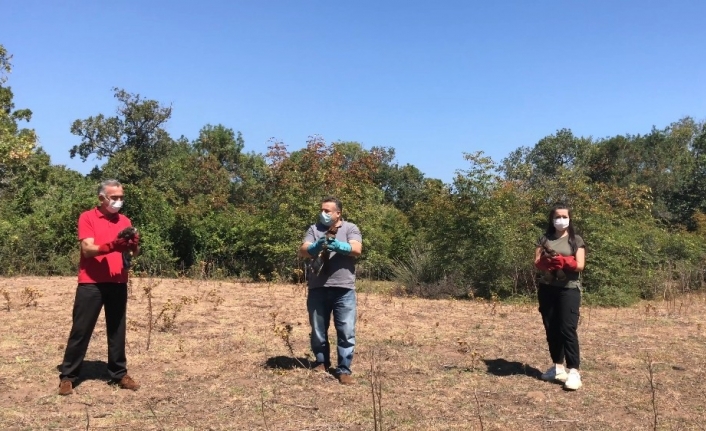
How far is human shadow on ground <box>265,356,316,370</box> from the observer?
5.11m

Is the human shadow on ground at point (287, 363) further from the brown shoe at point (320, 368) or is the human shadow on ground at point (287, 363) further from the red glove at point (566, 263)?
the red glove at point (566, 263)

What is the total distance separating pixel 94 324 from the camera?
169 inches

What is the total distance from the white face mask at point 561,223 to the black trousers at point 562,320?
534 millimetres

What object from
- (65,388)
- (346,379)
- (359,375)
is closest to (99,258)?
(65,388)

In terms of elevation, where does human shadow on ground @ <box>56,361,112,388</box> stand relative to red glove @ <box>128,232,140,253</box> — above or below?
below

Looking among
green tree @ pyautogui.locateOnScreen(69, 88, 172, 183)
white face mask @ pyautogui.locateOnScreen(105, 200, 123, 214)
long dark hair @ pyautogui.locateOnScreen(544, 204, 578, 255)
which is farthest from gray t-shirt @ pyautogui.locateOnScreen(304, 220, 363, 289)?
green tree @ pyautogui.locateOnScreen(69, 88, 172, 183)

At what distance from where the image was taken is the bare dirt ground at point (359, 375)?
3.86 meters

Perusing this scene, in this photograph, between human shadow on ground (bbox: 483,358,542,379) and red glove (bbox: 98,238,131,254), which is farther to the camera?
human shadow on ground (bbox: 483,358,542,379)

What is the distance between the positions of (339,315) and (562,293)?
1937mm

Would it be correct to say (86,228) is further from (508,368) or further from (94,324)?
(508,368)

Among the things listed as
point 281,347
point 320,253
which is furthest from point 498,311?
point 320,253

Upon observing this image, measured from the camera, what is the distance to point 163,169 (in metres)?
29.4

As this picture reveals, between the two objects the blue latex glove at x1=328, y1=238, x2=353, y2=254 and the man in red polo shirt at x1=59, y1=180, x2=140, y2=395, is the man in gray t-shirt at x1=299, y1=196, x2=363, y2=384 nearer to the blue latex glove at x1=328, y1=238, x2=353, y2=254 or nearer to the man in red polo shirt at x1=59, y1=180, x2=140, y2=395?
the blue latex glove at x1=328, y1=238, x2=353, y2=254

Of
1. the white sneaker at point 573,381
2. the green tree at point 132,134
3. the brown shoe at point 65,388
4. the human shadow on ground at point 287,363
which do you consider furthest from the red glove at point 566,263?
the green tree at point 132,134
